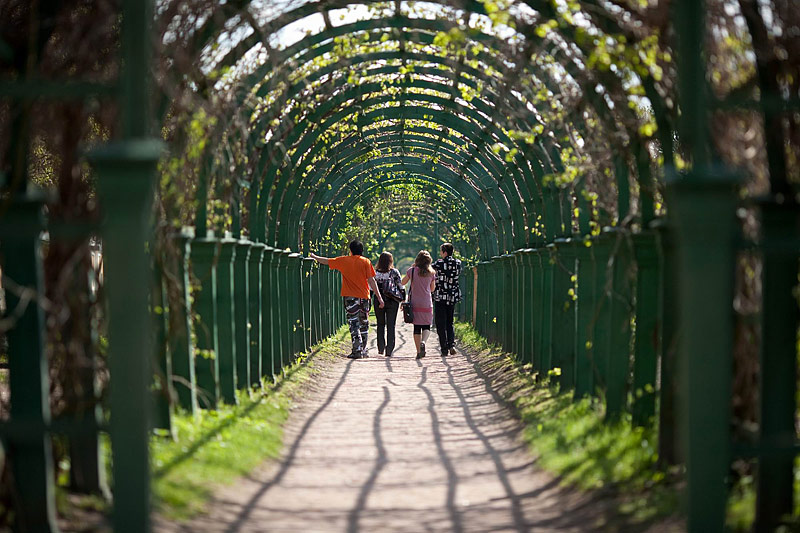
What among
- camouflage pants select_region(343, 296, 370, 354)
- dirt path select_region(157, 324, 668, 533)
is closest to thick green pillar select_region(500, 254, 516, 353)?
camouflage pants select_region(343, 296, 370, 354)

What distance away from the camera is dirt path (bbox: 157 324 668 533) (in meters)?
5.23

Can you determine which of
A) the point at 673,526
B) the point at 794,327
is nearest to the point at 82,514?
the point at 673,526

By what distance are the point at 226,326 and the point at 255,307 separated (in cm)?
182

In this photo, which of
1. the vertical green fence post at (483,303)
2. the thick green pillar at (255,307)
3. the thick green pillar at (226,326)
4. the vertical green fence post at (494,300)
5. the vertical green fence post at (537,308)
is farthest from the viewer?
the vertical green fence post at (483,303)

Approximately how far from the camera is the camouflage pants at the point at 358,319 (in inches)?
564

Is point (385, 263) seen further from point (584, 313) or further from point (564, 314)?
point (584, 313)

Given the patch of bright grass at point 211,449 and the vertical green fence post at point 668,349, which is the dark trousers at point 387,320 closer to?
the patch of bright grass at point 211,449

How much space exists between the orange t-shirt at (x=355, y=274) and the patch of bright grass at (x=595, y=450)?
4.36 meters

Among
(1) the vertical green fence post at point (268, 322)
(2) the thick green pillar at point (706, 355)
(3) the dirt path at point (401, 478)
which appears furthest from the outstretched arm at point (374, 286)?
(2) the thick green pillar at point (706, 355)

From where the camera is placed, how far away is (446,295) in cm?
1505

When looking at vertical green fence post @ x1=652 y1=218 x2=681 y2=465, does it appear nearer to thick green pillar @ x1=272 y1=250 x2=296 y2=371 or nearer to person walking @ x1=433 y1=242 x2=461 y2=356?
thick green pillar @ x1=272 y1=250 x2=296 y2=371

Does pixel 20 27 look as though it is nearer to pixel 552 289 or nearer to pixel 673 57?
pixel 673 57

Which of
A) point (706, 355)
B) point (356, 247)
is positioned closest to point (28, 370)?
point (706, 355)

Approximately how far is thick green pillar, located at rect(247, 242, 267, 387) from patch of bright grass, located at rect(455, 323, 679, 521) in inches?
93.2
